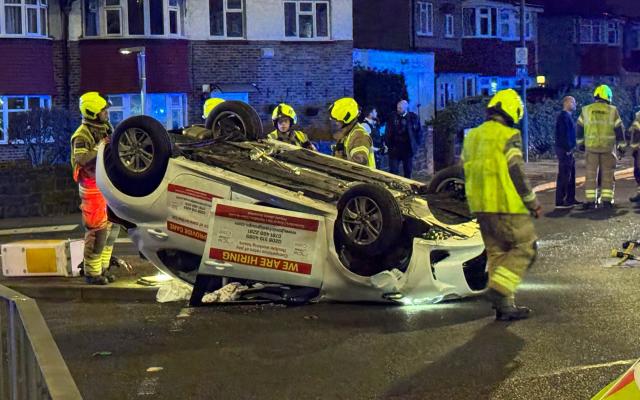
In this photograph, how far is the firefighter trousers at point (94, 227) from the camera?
1009 centimetres

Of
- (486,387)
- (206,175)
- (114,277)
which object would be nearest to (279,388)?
(486,387)

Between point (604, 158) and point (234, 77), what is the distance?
580 inches

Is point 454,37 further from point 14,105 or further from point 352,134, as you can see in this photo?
point 352,134

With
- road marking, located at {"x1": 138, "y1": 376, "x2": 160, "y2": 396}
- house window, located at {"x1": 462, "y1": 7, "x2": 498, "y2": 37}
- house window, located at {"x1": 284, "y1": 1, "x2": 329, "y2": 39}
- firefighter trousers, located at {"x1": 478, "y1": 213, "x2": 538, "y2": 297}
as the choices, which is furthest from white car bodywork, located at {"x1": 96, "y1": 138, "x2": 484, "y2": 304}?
house window, located at {"x1": 462, "y1": 7, "x2": 498, "y2": 37}

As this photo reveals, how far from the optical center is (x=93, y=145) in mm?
10133

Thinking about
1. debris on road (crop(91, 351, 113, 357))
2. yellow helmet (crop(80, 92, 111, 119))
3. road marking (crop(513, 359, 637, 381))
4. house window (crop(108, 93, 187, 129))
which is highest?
house window (crop(108, 93, 187, 129))

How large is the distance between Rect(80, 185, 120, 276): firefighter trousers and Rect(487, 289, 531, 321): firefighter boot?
3892 millimetres

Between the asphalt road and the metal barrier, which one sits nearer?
the metal barrier

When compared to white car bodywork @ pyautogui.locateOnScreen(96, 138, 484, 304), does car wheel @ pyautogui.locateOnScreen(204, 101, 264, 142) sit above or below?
above

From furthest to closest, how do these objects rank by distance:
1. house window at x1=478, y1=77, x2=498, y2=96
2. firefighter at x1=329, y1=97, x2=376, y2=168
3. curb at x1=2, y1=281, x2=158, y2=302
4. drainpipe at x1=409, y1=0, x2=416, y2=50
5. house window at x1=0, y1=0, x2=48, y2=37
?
house window at x1=478, y1=77, x2=498, y2=96
drainpipe at x1=409, y1=0, x2=416, y2=50
house window at x1=0, y1=0, x2=48, y2=37
firefighter at x1=329, y1=97, x2=376, y2=168
curb at x1=2, y1=281, x2=158, y2=302

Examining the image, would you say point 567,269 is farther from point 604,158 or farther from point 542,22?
point 542,22

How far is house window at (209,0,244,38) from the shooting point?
93.9 ft

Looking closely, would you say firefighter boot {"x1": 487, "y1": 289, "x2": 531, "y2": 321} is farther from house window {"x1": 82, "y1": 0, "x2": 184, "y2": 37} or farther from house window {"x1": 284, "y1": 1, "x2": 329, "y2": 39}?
house window {"x1": 284, "y1": 1, "x2": 329, "y2": 39}

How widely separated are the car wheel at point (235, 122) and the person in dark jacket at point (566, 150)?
23.6 ft
